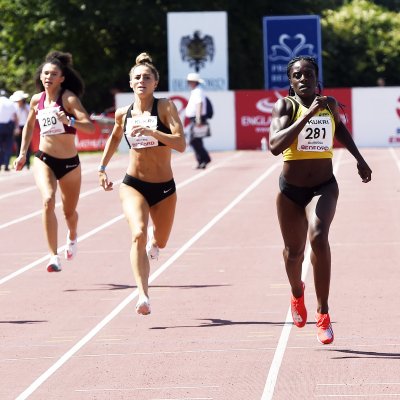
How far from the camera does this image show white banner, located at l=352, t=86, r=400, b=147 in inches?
1423

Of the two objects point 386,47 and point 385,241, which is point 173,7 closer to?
point 386,47

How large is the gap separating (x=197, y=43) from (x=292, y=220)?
30558mm

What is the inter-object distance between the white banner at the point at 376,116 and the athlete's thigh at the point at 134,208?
26.4m

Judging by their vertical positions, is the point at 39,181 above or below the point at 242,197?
above

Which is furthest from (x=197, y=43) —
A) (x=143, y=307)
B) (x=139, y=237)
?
(x=143, y=307)

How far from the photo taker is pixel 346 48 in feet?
209

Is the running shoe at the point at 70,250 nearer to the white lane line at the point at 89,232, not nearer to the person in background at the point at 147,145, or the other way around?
the white lane line at the point at 89,232

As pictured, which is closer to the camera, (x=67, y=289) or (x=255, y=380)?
(x=255, y=380)

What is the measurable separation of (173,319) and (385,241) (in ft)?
17.2

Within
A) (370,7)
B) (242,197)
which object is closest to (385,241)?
(242,197)

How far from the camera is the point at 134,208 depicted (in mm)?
9883

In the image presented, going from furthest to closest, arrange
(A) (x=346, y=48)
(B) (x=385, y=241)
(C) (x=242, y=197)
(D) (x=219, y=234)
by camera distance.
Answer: (A) (x=346, y=48) < (C) (x=242, y=197) < (D) (x=219, y=234) < (B) (x=385, y=241)

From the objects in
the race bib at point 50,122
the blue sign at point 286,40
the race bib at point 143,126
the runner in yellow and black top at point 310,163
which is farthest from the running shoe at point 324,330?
the blue sign at point 286,40

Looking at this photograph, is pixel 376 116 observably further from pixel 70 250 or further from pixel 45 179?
pixel 45 179
